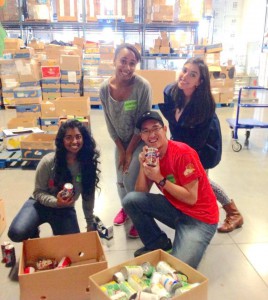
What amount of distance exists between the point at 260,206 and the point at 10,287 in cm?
213

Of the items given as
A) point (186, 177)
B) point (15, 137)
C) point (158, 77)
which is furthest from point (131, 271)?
point (158, 77)

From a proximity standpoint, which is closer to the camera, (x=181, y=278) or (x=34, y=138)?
(x=181, y=278)

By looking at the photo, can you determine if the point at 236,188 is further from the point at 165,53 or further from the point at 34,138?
the point at 165,53

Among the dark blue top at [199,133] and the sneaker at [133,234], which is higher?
the dark blue top at [199,133]

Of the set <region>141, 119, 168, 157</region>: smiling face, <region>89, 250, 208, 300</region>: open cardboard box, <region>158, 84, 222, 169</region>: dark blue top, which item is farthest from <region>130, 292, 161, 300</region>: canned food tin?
<region>158, 84, 222, 169</region>: dark blue top

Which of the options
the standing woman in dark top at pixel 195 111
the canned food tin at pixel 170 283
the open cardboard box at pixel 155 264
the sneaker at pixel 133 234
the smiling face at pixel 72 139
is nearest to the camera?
the open cardboard box at pixel 155 264

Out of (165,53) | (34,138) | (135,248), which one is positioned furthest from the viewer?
(165,53)

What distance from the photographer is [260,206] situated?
2.92 m

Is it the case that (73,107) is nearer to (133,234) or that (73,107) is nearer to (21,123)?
(21,123)

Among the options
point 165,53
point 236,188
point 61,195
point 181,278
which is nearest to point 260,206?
point 236,188

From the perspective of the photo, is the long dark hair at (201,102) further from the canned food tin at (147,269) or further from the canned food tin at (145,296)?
the canned food tin at (145,296)

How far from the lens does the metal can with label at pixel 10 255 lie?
6.66ft

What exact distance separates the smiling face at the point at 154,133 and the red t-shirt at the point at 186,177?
0.25ft

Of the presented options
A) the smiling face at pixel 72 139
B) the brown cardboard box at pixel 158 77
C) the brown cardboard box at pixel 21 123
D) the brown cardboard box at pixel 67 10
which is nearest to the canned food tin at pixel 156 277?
the smiling face at pixel 72 139
